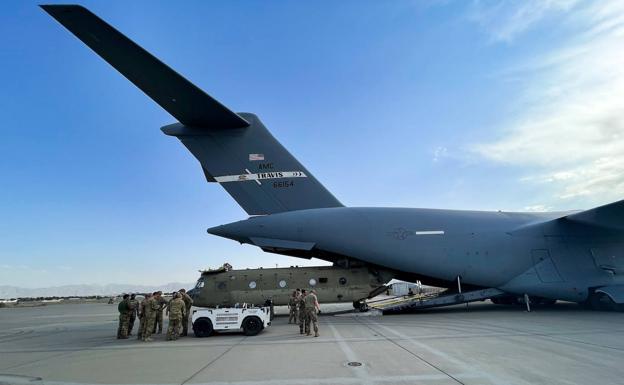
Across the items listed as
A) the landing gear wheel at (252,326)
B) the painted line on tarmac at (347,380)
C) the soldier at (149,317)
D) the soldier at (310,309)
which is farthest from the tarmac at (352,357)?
the soldier at (310,309)

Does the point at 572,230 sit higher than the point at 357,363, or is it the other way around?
the point at 572,230

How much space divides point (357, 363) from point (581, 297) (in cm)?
1261

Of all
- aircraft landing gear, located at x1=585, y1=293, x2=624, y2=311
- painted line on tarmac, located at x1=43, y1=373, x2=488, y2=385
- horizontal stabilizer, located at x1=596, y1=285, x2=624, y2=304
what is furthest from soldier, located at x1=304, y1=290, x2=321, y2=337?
aircraft landing gear, located at x1=585, y1=293, x2=624, y2=311

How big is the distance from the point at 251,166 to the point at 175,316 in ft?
23.6

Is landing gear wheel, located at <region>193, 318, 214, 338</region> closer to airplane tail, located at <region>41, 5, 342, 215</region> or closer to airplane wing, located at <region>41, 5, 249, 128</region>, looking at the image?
airplane tail, located at <region>41, 5, 342, 215</region>

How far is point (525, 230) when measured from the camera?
15.6 meters

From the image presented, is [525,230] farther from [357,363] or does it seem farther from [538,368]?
[357,363]

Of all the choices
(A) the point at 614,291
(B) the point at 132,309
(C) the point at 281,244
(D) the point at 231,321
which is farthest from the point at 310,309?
(A) the point at 614,291

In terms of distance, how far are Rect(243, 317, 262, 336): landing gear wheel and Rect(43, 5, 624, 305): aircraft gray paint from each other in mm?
4653

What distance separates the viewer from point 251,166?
15.8m

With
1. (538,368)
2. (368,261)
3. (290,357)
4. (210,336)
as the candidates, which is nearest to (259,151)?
(368,261)

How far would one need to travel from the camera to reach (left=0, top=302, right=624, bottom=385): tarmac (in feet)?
18.0

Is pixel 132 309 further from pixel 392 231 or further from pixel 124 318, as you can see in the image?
pixel 392 231

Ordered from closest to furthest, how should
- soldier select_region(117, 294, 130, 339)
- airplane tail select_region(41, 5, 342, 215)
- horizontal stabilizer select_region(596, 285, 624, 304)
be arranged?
soldier select_region(117, 294, 130, 339) → horizontal stabilizer select_region(596, 285, 624, 304) → airplane tail select_region(41, 5, 342, 215)
